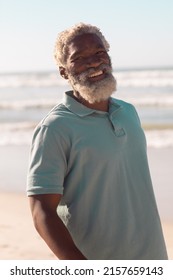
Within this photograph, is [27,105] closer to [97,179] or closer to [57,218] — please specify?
[97,179]

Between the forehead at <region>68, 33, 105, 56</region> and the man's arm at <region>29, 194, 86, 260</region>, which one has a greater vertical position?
the forehead at <region>68, 33, 105, 56</region>

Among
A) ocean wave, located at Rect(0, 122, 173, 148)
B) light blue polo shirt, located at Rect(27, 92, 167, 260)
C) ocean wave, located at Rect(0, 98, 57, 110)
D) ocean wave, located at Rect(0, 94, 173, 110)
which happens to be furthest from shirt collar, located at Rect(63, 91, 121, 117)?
ocean wave, located at Rect(0, 98, 57, 110)

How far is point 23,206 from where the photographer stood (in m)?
7.45

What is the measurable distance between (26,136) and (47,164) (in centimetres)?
1109

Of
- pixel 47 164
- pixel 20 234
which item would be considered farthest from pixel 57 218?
pixel 20 234

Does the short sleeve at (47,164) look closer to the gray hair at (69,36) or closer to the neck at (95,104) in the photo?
the neck at (95,104)

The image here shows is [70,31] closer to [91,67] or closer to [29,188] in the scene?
[91,67]

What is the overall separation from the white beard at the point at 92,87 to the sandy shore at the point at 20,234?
3476 millimetres

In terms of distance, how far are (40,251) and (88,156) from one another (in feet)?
12.3

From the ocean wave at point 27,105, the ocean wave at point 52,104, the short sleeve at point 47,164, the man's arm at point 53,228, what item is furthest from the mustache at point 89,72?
the ocean wave at point 27,105

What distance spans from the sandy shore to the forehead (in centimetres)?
355

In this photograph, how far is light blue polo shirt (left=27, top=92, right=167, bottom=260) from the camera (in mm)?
2203

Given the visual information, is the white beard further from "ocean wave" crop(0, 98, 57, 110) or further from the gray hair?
"ocean wave" crop(0, 98, 57, 110)
